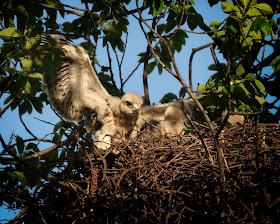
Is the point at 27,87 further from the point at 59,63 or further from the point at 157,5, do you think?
the point at 157,5

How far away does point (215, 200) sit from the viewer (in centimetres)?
251

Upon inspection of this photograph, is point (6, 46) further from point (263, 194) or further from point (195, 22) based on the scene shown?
point (263, 194)

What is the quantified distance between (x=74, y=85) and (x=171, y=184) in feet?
6.50

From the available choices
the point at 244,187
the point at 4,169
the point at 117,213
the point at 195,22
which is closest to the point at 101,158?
the point at 117,213

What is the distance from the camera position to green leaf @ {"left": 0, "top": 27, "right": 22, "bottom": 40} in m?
2.78

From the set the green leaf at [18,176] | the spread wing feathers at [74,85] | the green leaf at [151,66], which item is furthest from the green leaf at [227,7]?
the green leaf at [18,176]

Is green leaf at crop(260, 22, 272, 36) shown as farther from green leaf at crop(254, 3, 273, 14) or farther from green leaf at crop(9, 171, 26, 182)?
green leaf at crop(9, 171, 26, 182)

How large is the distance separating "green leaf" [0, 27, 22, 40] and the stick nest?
4.17 feet

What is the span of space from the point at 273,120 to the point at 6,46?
308 cm

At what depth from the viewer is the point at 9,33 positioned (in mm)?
2814

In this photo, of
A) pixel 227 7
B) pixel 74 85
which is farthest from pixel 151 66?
pixel 227 7

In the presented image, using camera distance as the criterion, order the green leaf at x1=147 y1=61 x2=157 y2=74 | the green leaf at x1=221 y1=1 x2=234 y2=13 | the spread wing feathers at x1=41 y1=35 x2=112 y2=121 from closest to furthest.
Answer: the green leaf at x1=221 y1=1 x2=234 y2=13 → the spread wing feathers at x1=41 y1=35 x2=112 y2=121 → the green leaf at x1=147 y1=61 x2=157 y2=74

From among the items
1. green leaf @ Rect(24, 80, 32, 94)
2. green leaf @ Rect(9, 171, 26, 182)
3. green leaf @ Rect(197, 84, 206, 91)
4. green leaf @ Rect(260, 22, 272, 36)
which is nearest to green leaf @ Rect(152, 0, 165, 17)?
green leaf @ Rect(197, 84, 206, 91)

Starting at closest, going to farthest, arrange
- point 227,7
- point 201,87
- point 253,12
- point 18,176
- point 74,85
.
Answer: point 253,12 < point 227,7 < point 18,176 < point 201,87 < point 74,85
